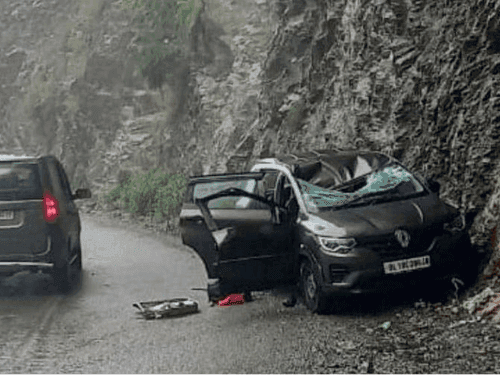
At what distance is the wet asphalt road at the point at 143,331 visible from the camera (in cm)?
686

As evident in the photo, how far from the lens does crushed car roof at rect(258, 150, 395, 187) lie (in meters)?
9.35

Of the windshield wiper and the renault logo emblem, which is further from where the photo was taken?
the windshield wiper

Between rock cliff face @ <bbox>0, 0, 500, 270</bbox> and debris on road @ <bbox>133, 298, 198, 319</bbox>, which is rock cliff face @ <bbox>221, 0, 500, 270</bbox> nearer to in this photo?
rock cliff face @ <bbox>0, 0, 500, 270</bbox>

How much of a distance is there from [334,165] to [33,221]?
4129mm

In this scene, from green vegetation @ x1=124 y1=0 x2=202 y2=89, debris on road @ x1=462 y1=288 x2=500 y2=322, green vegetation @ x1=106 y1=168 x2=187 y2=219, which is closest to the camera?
debris on road @ x1=462 y1=288 x2=500 y2=322

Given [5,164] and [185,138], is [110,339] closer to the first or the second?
[5,164]

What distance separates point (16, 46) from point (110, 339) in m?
33.7

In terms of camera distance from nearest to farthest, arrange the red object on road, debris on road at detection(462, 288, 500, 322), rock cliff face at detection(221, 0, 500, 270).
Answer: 1. debris on road at detection(462, 288, 500, 322)
2. the red object on road
3. rock cliff face at detection(221, 0, 500, 270)

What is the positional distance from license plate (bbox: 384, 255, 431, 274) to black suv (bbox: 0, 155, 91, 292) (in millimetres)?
4738

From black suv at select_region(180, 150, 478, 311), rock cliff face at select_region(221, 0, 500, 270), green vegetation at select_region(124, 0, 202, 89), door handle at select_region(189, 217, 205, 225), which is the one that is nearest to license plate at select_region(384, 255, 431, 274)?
black suv at select_region(180, 150, 478, 311)

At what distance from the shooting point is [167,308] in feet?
30.0

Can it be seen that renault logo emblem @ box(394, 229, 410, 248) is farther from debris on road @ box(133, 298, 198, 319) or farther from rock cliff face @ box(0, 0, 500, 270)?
debris on road @ box(133, 298, 198, 319)

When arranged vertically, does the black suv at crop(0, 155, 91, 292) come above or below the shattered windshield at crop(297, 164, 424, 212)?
below

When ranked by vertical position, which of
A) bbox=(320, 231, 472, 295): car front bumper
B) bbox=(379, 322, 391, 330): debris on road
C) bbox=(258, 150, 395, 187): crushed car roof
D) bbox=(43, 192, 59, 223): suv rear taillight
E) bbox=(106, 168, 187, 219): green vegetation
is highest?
bbox=(258, 150, 395, 187): crushed car roof
